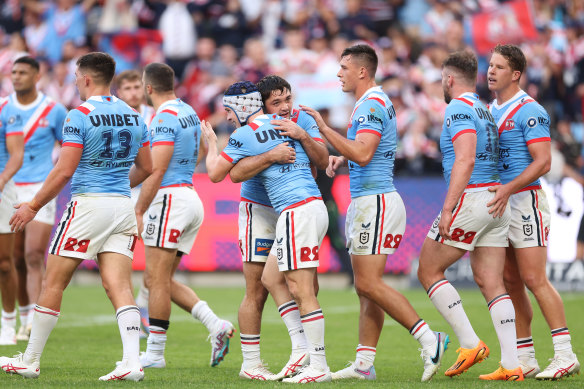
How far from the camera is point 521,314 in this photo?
8.31 metres

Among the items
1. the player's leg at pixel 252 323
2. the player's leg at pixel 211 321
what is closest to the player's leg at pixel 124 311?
the player's leg at pixel 252 323

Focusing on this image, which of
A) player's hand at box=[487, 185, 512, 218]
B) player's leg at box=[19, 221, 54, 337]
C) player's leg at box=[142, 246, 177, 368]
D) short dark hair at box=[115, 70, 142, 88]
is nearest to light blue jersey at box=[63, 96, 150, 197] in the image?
Result: player's leg at box=[142, 246, 177, 368]

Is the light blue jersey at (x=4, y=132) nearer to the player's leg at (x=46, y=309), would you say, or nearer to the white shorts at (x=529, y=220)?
the player's leg at (x=46, y=309)

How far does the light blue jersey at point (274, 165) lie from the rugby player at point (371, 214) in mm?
392

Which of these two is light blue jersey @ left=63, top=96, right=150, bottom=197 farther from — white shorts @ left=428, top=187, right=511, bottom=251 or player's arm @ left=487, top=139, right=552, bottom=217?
player's arm @ left=487, top=139, right=552, bottom=217

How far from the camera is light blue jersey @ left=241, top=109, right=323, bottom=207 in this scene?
7859 millimetres

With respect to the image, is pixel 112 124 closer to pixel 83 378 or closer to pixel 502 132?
pixel 83 378

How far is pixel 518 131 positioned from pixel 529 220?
0.82 meters

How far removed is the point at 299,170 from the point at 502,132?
1.98 m

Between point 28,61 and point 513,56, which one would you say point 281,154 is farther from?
point 28,61

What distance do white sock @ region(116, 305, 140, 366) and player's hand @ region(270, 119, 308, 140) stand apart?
1.95m

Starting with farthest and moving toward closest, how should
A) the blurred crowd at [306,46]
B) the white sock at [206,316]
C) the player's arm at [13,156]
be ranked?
the blurred crowd at [306,46] < the player's arm at [13,156] < the white sock at [206,316]

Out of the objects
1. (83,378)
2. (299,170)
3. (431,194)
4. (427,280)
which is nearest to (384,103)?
(299,170)

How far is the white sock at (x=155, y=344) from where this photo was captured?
853 centimetres
